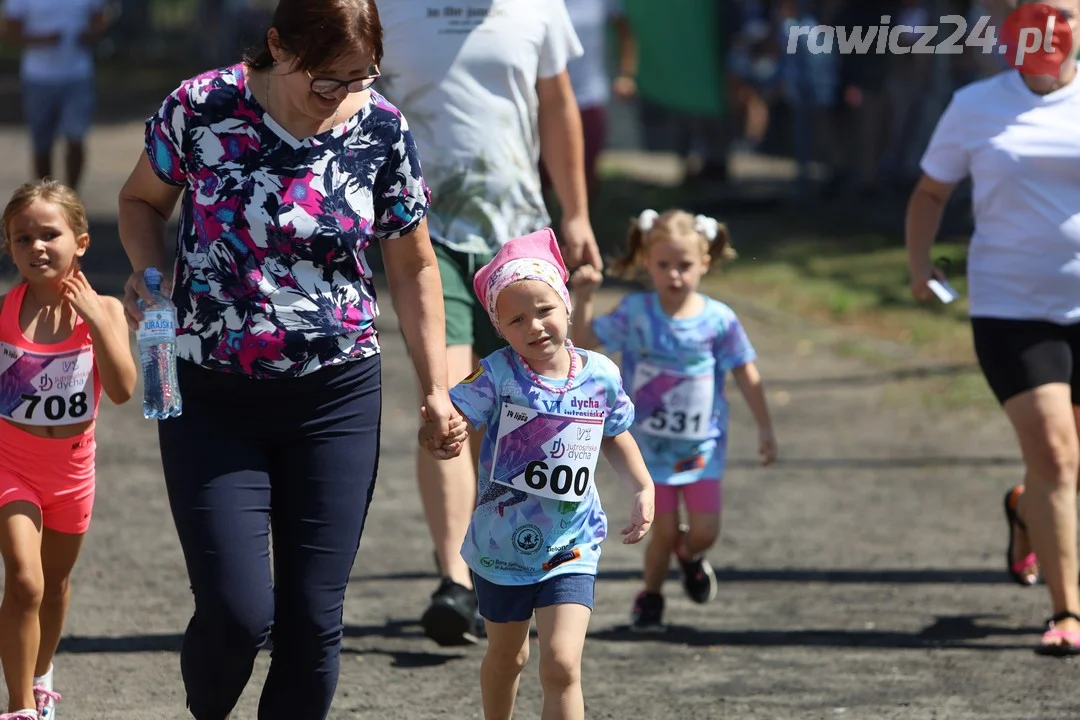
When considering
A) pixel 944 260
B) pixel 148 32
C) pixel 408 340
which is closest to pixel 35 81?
pixel 944 260

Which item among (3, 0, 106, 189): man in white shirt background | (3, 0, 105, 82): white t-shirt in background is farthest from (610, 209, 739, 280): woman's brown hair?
(3, 0, 105, 82): white t-shirt in background

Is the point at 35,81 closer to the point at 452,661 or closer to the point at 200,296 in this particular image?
the point at 452,661

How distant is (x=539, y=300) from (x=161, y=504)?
156 inches

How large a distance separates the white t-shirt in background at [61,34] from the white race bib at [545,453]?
10809mm

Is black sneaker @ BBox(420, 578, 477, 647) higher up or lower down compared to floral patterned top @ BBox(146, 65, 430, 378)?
lower down

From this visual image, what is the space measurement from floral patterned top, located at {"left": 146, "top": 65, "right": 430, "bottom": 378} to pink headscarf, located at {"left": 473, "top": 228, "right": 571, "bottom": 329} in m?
0.45

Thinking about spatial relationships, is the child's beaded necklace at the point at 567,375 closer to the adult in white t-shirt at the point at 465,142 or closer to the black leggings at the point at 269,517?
the black leggings at the point at 269,517

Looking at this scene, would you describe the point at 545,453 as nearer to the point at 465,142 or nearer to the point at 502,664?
the point at 502,664

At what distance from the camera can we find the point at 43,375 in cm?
435

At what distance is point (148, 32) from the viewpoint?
38.9 metres

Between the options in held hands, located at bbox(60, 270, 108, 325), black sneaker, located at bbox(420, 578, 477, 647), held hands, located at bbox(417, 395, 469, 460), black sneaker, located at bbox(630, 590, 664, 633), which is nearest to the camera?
held hands, located at bbox(417, 395, 469, 460)

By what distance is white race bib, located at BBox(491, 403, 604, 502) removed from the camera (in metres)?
4.05

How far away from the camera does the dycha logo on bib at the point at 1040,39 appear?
213 inches

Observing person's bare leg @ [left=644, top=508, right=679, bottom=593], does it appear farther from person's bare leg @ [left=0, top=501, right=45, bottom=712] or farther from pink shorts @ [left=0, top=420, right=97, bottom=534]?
person's bare leg @ [left=0, top=501, right=45, bottom=712]
